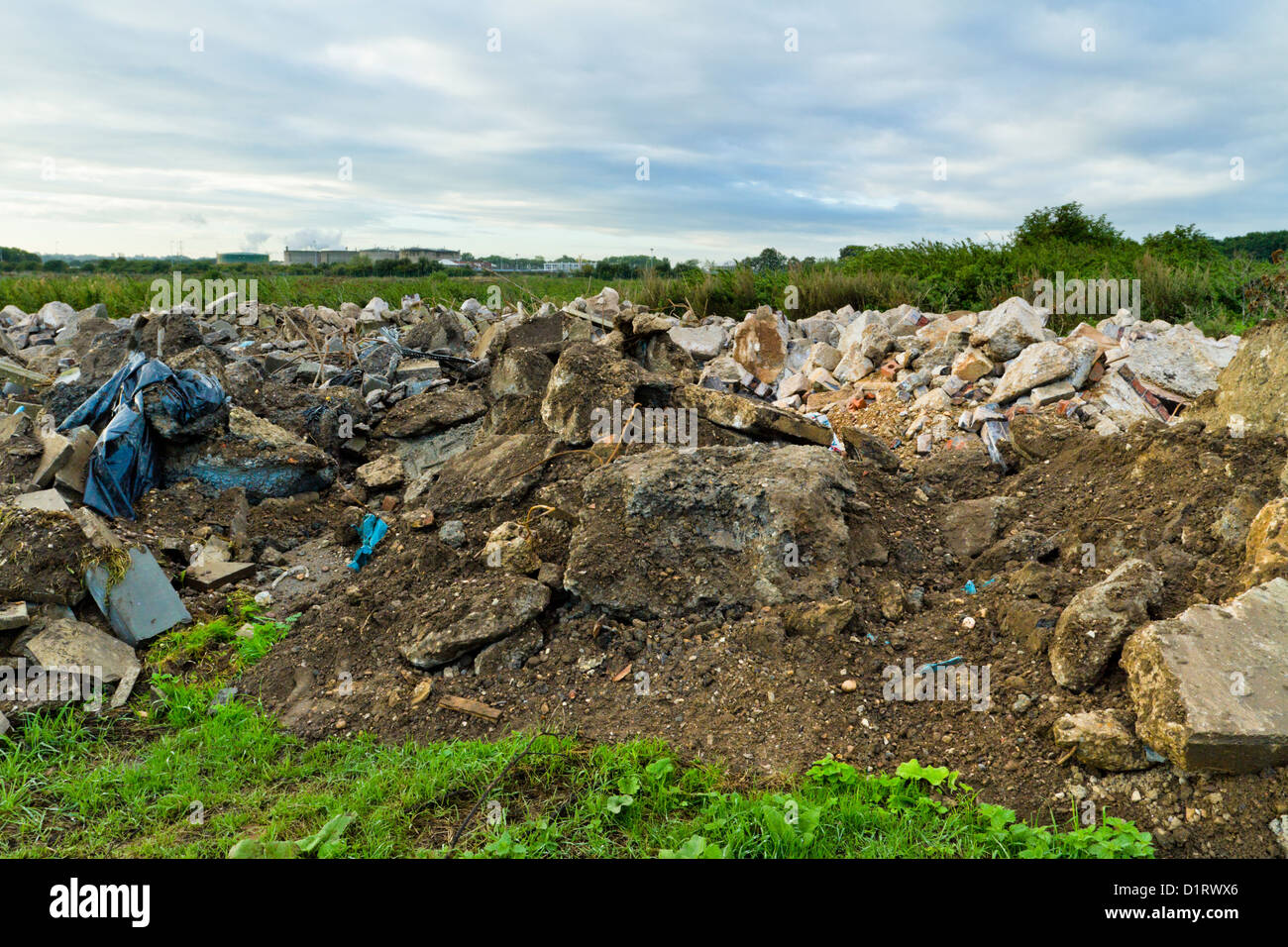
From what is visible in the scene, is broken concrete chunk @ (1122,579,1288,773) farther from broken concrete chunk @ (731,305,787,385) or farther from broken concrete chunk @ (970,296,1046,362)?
broken concrete chunk @ (731,305,787,385)

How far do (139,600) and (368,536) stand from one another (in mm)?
1499

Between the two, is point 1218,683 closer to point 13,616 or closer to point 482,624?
point 482,624

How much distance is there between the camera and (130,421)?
6328 mm

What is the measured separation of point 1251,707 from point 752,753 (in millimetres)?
→ 1842

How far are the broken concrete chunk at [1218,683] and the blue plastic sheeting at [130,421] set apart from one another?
21.6ft

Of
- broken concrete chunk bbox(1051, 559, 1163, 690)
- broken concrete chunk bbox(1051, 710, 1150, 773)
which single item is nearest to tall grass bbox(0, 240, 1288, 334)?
broken concrete chunk bbox(1051, 559, 1163, 690)

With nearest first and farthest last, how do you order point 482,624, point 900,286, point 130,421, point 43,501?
point 482,624 < point 43,501 < point 130,421 < point 900,286

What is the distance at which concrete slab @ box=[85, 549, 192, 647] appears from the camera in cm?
491

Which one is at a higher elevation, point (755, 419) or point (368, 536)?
point (755, 419)

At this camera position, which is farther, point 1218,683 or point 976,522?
point 976,522

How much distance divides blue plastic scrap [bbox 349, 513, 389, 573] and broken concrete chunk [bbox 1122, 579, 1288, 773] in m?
4.62

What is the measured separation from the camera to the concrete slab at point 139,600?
4.91 meters

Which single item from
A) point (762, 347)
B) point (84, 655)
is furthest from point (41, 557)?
point (762, 347)

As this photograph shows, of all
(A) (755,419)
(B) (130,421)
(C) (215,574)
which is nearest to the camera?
(C) (215,574)
